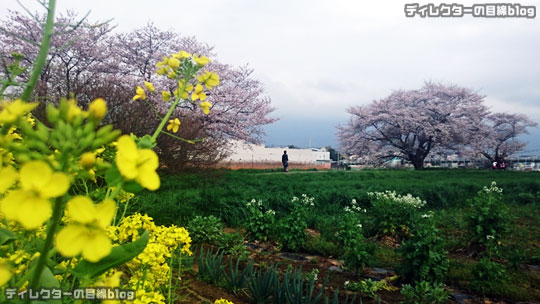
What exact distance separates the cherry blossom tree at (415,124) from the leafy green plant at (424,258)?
76.3 feet

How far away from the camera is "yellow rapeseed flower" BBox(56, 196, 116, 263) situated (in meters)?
0.45

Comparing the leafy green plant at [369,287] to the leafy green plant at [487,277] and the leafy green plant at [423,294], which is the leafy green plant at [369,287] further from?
the leafy green plant at [487,277]

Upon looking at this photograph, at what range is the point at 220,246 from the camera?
389cm

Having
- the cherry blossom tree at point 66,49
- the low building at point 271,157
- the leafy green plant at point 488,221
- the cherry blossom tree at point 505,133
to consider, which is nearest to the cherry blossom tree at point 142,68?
the cherry blossom tree at point 66,49

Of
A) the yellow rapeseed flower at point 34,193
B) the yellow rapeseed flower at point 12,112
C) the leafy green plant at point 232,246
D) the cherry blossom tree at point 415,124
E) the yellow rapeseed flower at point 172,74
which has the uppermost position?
the cherry blossom tree at point 415,124

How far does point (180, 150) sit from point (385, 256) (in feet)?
18.1

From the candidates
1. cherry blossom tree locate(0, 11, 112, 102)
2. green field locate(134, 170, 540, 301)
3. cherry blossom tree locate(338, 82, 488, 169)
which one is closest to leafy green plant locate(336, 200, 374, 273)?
green field locate(134, 170, 540, 301)

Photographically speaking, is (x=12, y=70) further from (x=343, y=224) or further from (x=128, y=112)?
(x=128, y=112)

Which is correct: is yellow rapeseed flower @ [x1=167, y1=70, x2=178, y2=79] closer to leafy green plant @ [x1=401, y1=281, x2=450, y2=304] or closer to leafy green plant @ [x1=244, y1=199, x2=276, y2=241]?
leafy green plant @ [x1=401, y1=281, x2=450, y2=304]

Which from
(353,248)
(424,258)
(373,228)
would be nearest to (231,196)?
(373,228)

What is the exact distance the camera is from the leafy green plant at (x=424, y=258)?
3.27 m

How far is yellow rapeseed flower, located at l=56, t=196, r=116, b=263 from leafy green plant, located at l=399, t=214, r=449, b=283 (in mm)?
3223

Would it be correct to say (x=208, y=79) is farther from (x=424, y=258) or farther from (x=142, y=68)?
(x=142, y=68)

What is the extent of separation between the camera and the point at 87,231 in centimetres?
47
